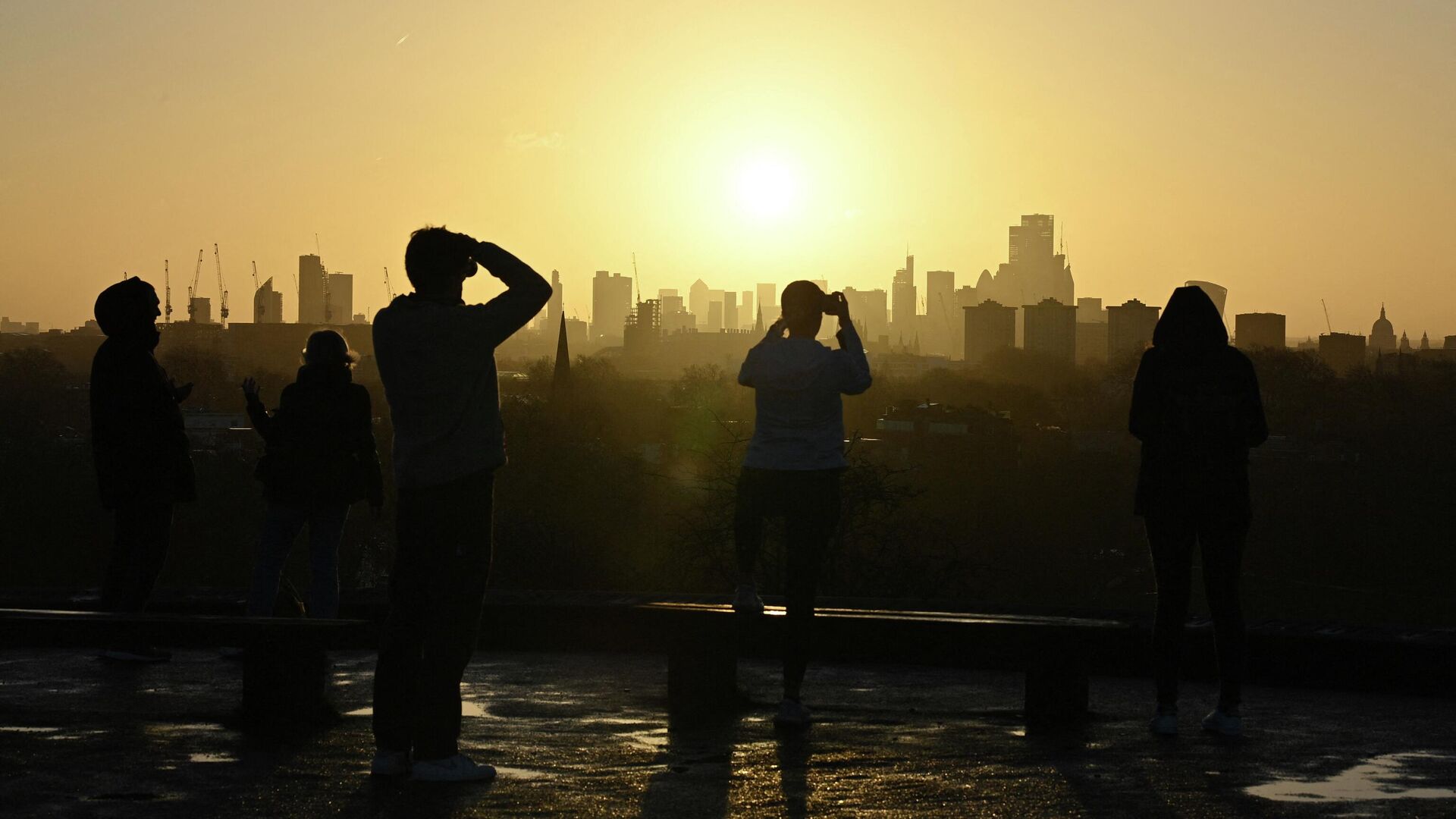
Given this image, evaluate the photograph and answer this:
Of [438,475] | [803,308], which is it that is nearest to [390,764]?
[438,475]

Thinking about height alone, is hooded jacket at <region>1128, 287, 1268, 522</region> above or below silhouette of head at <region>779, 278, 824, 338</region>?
below

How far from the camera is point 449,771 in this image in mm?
5137

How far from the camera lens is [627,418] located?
129 meters

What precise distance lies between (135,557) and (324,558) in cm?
86

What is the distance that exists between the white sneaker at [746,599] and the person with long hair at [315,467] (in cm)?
186

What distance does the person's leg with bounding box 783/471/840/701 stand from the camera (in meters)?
6.63

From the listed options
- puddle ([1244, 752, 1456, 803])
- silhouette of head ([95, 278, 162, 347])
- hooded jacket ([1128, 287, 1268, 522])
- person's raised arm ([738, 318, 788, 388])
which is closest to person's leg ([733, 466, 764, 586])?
person's raised arm ([738, 318, 788, 388])

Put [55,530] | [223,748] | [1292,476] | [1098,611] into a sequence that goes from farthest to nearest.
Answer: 1. [1292,476]
2. [55,530]
3. [1098,611]
4. [223,748]

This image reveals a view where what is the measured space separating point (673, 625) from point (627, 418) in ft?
401

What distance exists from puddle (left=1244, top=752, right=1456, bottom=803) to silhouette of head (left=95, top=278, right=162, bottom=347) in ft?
17.5

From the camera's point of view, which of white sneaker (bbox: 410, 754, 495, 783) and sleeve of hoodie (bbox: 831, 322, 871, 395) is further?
sleeve of hoodie (bbox: 831, 322, 871, 395)

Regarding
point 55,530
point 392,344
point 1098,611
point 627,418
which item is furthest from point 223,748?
point 627,418

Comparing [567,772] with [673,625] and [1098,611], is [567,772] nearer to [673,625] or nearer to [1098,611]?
[673,625]

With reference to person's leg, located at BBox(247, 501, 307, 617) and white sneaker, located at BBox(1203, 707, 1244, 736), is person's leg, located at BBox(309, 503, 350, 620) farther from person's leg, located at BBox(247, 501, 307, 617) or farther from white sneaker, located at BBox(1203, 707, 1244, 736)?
white sneaker, located at BBox(1203, 707, 1244, 736)
